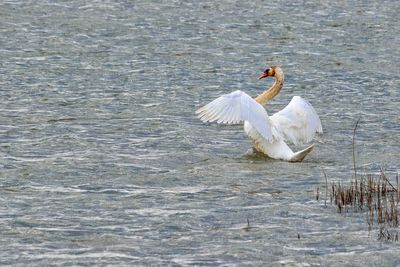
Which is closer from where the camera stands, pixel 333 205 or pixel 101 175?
pixel 333 205

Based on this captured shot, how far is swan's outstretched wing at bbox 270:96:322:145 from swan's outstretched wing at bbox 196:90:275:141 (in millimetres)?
517

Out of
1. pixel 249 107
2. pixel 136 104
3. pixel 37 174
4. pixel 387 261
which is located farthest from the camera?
pixel 136 104

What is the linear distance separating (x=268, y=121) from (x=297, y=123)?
2.06 ft

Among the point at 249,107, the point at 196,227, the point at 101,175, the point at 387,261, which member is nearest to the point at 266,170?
the point at 249,107

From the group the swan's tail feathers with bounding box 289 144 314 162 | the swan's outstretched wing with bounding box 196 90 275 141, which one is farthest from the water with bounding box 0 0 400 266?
the swan's outstretched wing with bounding box 196 90 275 141

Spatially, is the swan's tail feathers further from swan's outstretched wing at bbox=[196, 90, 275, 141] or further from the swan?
swan's outstretched wing at bbox=[196, 90, 275, 141]

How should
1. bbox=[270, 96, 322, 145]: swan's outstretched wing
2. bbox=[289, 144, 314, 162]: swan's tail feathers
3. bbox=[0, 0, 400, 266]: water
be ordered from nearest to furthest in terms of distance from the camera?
bbox=[0, 0, 400, 266]: water < bbox=[289, 144, 314, 162]: swan's tail feathers < bbox=[270, 96, 322, 145]: swan's outstretched wing

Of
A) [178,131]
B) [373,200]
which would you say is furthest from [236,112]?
[373,200]

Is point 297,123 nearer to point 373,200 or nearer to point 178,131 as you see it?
point 178,131

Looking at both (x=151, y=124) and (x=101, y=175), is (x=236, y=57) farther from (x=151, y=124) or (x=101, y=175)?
(x=101, y=175)

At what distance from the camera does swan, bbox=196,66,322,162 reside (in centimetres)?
1315

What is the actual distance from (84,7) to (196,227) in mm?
15465

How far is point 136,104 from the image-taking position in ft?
55.2

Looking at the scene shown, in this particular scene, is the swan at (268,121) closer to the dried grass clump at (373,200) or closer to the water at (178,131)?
the water at (178,131)
